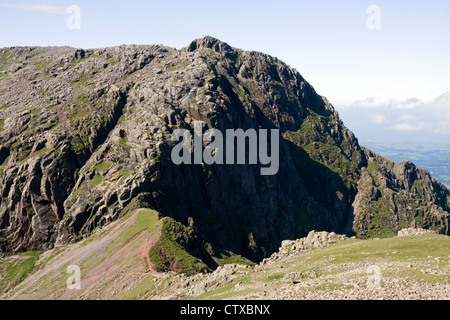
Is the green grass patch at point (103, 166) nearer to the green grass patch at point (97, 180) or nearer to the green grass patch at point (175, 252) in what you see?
the green grass patch at point (97, 180)

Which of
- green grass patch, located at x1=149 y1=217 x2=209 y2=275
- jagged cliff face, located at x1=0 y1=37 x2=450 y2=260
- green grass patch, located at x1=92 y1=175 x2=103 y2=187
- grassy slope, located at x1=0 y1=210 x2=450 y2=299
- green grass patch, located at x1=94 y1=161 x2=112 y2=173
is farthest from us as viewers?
green grass patch, located at x1=94 y1=161 x2=112 y2=173

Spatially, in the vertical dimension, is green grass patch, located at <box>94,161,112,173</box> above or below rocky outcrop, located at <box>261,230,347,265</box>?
above

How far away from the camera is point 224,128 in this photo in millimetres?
172125

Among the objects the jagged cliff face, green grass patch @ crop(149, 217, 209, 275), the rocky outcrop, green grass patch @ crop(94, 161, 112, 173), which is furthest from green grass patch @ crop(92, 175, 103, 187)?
the rocky outcrop

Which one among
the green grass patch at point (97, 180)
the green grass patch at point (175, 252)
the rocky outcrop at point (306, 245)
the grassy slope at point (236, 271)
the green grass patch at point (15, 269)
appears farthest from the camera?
the green grass patch at point (97, 180)

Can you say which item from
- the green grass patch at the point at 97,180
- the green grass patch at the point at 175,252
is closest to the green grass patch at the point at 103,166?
the green grass patch at the point at 97,180

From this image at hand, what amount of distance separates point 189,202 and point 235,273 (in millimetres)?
85664

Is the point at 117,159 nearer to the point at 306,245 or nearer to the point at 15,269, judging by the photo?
the point at 15,269

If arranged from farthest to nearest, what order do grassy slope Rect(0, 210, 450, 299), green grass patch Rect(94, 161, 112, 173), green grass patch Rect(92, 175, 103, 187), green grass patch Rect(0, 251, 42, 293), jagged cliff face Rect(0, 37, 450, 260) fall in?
green grass patch Rect(94, 161, 112, 173), green grass patch Rect(92, 175, 103, 187), jagged cliff face Rect(0, 37, 450, 260), green grass patch Rect(0, 251, 42, 293), grassy slope Rect(0, 210, 450, 299)

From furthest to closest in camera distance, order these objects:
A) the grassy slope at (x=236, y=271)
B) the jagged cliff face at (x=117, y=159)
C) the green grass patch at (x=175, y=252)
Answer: the jagged cliff face at (x=117, y=159), the green grass patch at (x=175, y=252), the grassy slope at (x=236, y=271)

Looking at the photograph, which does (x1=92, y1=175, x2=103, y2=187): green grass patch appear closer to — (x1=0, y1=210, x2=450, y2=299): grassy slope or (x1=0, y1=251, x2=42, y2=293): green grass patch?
(x1=0, y1=210, x2=450, y2=299): grassy slope
